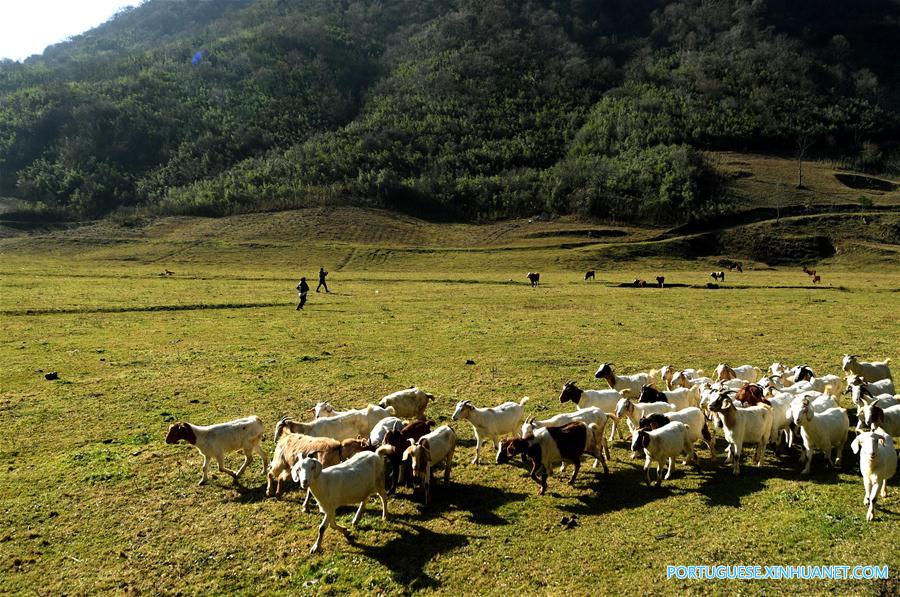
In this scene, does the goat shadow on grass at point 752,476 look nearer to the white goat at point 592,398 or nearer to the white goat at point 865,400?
the white goat at point 865,400

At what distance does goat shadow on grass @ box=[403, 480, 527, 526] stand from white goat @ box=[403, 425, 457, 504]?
0.20 metres

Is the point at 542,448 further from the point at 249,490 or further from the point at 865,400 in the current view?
the point at 865,400

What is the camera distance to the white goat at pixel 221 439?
11898 millimetres

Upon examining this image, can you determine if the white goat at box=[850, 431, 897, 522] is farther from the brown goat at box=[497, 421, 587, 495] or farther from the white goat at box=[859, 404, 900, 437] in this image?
the brown goat at box=[497, 421, 587, 495]

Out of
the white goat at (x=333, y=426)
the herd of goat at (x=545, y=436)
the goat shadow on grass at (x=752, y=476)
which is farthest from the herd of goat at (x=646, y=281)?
the white goat at (x=333, y=426)

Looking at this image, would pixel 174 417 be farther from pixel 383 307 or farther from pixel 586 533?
pixel 383 307

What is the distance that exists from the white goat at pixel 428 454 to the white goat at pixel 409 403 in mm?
2977

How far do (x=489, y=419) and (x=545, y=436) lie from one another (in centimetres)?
195

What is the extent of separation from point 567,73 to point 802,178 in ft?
299

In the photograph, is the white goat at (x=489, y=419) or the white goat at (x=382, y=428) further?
the white goat at (x=489, y=419)

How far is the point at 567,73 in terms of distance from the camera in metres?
182

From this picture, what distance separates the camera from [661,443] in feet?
37.3

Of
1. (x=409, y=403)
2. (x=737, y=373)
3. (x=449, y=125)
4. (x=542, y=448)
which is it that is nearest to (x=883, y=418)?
(x=737, y=373)

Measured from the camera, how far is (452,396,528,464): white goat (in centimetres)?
1276
